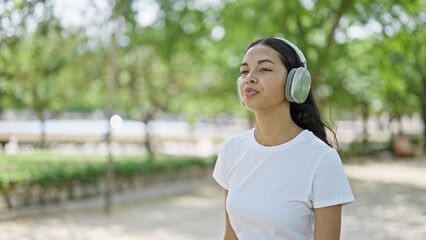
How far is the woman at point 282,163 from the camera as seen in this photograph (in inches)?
72.4

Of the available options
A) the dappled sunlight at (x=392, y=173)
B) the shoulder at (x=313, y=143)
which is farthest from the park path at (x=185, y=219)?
the shoulder at (x=313, y=143)

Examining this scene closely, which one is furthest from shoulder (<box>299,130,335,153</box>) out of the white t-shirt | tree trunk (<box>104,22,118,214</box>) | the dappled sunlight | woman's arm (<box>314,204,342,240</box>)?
the dappled sunlight

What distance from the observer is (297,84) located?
6.39 feet

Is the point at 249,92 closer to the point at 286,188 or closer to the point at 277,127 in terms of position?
the point at 277,127

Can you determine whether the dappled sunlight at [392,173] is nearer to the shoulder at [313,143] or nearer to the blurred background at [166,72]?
the blurred background at [166,72]

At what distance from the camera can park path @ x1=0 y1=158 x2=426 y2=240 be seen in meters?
8.12

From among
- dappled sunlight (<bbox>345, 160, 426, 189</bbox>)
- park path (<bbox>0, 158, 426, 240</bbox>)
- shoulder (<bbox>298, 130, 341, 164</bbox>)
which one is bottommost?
dappled sunlight (<bbox>345, 160, 426, 189</bbox>)

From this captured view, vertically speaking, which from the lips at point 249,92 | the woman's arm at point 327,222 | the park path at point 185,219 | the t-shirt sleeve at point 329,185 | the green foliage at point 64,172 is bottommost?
the park path at point 185,219

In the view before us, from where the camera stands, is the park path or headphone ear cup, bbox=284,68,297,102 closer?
headphone ear cup, bbox=284,68,297,102

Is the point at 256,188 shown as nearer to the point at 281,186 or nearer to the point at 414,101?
the point at 281,186

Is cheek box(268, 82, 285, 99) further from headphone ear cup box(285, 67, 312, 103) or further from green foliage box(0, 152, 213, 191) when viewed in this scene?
green foliage box(0, 152, 213, 191)

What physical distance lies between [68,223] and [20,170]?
1.77 metres

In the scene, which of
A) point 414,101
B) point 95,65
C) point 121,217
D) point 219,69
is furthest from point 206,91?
point 414,101

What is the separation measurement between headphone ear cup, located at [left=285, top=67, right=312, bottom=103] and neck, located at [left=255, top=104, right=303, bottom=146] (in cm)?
10
